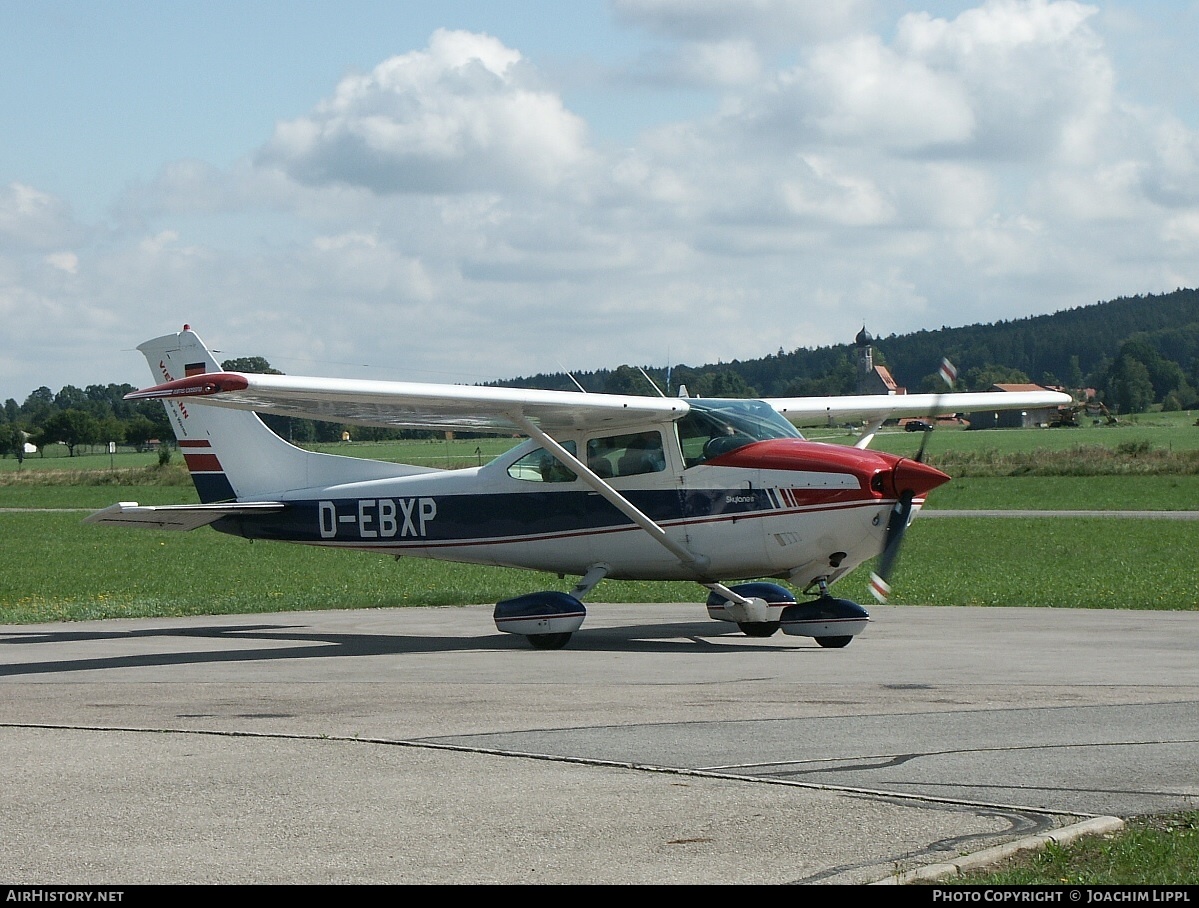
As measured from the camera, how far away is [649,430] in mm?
15133

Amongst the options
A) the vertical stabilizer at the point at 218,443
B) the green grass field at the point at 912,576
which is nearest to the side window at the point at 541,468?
the vertical stabilizer at the point at 218,443

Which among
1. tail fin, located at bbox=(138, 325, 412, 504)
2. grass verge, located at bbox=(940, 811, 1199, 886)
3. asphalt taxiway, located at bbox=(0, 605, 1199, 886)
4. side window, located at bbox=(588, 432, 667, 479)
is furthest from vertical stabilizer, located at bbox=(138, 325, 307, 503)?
grass verge, located at bbox=(940, 811, 1199, 886)

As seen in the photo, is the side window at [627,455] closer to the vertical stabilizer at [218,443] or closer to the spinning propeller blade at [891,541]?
the spinning propeller blade at [891,541]

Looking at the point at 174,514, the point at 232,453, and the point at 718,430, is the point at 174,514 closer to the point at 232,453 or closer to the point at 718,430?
the point at 232,453

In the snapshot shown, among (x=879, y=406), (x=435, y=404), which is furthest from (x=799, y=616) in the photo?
(x=879, y=406)

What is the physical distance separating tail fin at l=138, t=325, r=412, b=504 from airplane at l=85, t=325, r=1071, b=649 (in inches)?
1.5

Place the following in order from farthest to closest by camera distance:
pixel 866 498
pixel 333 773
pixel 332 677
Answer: pixel 866 498 < pixel 332 677 < pixel 333 773

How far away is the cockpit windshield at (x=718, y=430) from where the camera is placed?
14.8 metres

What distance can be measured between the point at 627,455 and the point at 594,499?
0.63 meters

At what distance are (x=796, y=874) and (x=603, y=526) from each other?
10.0 metres

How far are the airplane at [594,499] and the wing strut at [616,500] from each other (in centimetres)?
2

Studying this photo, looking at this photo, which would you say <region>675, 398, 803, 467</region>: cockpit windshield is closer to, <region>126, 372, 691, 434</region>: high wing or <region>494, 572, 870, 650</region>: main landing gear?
<region>126, 372, 691, 434</region>: high wing

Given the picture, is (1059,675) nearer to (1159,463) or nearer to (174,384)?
(174,384)
